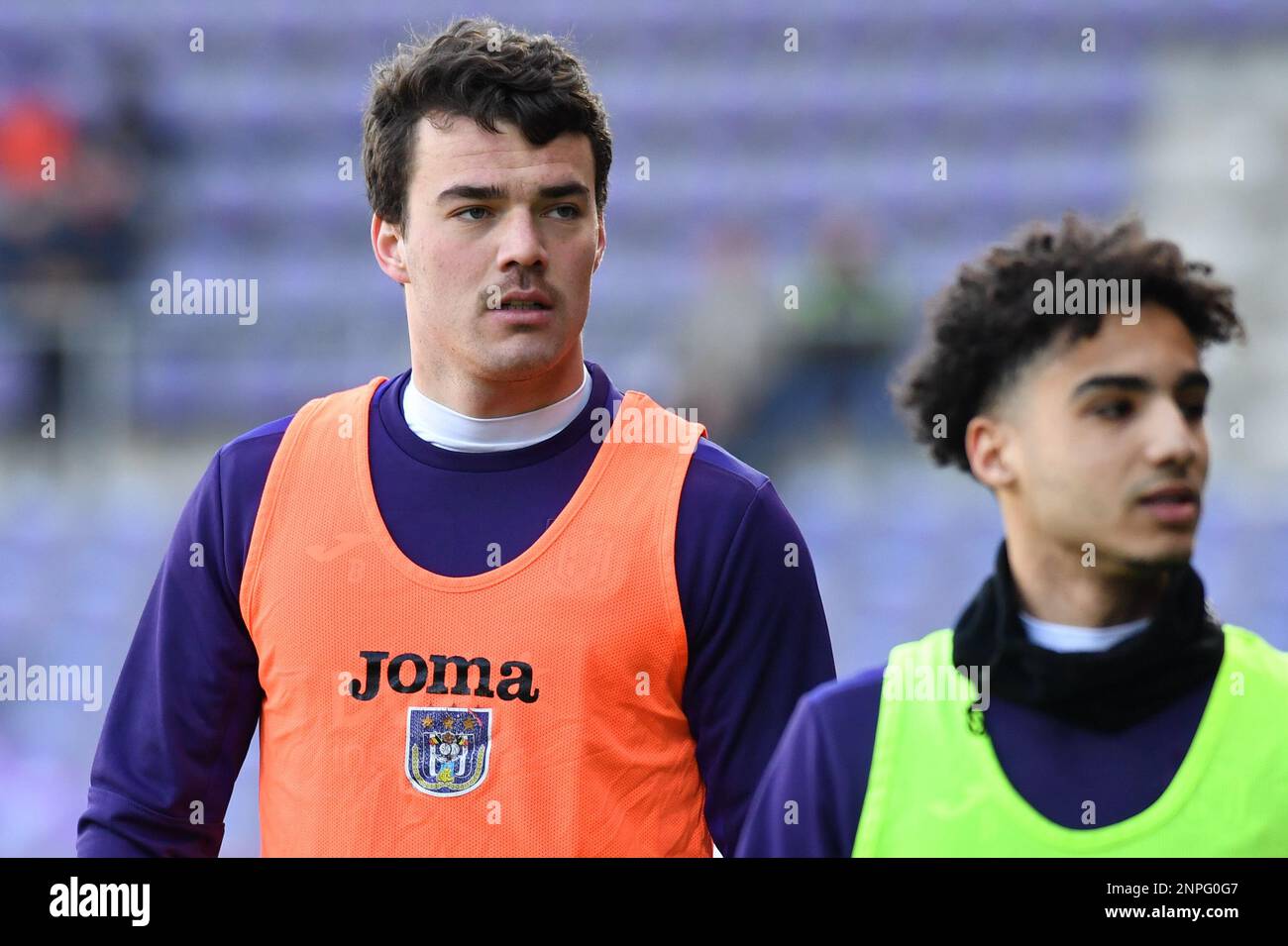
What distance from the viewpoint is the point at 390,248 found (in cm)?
201

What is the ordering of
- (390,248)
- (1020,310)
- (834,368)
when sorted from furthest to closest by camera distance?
(834,368) < (390,248) < (1020,310)

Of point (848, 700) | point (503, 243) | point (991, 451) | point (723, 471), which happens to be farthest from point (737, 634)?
point (503, 243)

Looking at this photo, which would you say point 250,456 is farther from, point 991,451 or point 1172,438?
point 1172,438

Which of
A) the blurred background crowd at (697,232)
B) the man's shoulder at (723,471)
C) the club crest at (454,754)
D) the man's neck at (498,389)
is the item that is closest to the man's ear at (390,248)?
the man's neck at (498,389)

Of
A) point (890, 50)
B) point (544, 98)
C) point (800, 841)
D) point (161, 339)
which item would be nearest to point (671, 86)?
point (890, 50)

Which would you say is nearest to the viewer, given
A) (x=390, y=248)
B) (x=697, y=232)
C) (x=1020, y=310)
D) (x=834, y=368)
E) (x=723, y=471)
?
(x=1020, y=310)

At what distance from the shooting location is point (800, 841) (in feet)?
5.18

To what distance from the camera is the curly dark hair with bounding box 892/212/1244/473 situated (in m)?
1.56

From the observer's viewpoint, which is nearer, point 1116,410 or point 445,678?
point 1116,410

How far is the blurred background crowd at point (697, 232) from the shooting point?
5.25m

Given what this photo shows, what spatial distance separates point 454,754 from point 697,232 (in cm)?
449

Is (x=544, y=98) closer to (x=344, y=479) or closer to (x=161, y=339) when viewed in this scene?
(x=344, y=479)

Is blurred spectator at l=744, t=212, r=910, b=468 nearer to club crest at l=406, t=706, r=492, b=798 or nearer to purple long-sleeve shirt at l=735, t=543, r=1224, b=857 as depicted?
club crest at l=406, t=706, r=492, b=798

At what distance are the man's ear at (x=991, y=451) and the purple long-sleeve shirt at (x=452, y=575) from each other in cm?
33
